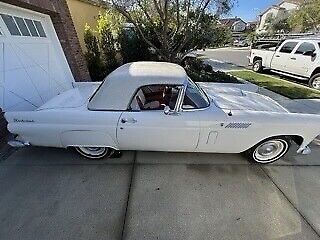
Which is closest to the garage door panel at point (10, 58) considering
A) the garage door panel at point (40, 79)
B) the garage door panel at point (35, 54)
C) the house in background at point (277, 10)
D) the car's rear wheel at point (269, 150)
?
the garage door panel at point (35, 54)

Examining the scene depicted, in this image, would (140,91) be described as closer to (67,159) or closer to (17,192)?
(67,159)

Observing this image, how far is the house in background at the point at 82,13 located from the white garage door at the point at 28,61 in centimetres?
391

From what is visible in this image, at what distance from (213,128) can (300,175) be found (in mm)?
1540

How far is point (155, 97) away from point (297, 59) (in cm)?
821

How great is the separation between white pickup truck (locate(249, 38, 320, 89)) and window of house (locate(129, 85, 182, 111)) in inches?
296

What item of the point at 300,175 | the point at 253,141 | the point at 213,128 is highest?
the point at 213,128

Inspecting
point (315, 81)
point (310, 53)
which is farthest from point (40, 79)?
point (310, 53)

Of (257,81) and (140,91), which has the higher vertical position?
(140,91)

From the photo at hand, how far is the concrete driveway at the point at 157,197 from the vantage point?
2469 mm

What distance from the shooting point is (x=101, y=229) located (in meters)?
2.45

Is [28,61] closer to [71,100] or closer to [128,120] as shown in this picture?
[71,100]

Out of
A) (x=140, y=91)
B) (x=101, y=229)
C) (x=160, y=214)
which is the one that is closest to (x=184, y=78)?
(x=140, y=91)

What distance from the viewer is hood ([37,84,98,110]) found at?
3462mm

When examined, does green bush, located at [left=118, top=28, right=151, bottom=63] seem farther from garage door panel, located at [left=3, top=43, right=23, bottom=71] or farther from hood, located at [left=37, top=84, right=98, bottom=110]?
hood, located at [left=37, top=84, right=98, bottom=110]
